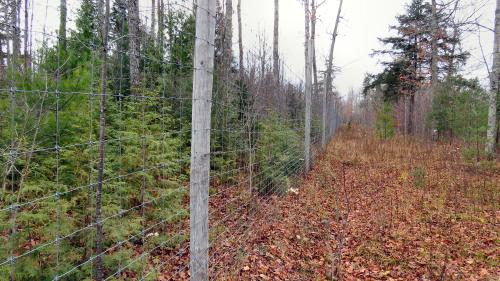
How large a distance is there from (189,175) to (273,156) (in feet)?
6.39

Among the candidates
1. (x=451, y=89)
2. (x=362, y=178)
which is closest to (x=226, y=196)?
(x=362, y=178)

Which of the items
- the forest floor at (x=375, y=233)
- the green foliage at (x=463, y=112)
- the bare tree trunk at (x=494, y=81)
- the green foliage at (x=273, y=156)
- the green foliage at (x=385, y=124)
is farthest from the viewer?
the green foliage at (x=385, y=124)

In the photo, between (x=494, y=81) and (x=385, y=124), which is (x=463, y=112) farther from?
(x=385, y=124)

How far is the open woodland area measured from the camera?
231 centimetres

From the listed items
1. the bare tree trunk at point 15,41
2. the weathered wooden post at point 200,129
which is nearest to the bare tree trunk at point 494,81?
the weathered wooden post at point 200,129

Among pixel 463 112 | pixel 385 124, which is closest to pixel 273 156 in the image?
pixel 463 112

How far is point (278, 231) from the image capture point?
15.6 ft

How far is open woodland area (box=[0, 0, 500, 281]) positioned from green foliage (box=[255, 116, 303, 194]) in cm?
4

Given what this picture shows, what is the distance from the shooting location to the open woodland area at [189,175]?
7.59 feet

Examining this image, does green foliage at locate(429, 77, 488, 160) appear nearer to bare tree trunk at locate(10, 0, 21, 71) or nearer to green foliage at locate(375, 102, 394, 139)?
green foliage at locate(375, 102, 394, 139)

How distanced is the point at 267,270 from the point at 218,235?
2.61 feet

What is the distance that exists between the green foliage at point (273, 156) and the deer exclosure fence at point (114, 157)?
3cm

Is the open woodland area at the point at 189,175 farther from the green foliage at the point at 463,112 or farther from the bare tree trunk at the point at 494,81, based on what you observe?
the green foliage at the point at 463,112

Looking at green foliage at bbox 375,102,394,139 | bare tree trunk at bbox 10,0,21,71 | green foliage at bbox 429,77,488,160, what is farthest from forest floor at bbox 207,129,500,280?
green foliage at bbox 375,102,394,139
